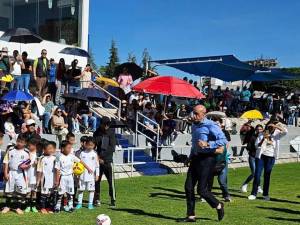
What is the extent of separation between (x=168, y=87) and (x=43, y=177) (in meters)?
8.71

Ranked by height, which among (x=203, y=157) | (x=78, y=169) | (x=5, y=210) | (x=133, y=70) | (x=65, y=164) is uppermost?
(x=133, y=70)

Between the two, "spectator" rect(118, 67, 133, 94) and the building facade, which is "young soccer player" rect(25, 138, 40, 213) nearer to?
"spectator" rect(118, 67, 133, 94)

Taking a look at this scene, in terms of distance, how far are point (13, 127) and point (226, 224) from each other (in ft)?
27.6

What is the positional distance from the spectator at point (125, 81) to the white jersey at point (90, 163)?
13.0 metres

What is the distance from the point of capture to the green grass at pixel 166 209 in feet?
30.8

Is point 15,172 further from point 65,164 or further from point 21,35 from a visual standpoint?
point 21,35

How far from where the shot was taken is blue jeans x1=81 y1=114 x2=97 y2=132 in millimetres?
19531

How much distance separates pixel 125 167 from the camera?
17.1m

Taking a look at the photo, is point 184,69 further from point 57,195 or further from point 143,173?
point 57,195

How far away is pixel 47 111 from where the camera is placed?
18.0m

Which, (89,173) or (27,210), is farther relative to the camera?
(89,173)

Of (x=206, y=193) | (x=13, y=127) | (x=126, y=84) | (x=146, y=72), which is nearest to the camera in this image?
(x=206, y=193)

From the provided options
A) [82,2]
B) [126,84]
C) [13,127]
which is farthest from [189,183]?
[82,2]

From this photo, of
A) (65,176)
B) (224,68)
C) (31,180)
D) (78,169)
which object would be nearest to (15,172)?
(31,180)
